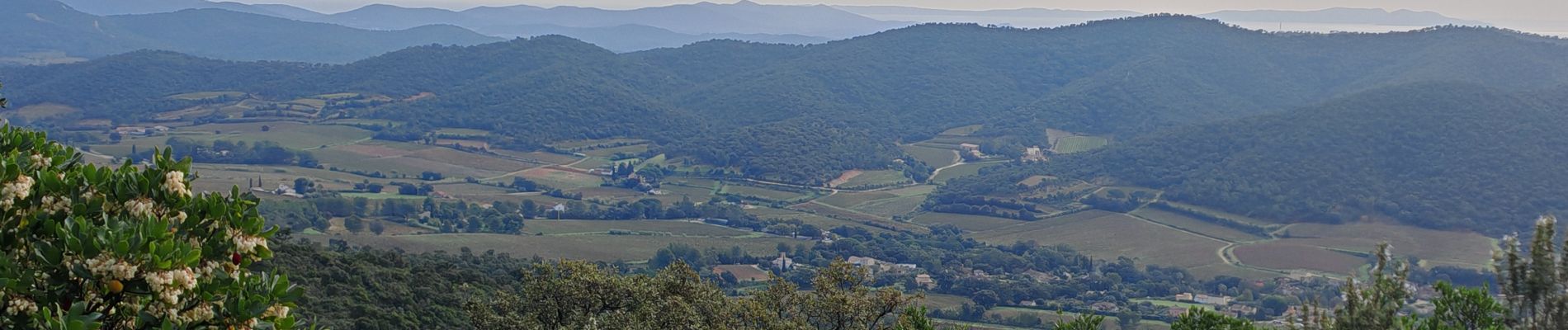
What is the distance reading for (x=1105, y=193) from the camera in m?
61.1

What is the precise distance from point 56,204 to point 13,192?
0.23 m

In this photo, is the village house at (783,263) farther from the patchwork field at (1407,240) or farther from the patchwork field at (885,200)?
the patchwork field at (1407,240)

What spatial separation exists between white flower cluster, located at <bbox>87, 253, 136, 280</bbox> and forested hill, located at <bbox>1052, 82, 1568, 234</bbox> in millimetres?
53262

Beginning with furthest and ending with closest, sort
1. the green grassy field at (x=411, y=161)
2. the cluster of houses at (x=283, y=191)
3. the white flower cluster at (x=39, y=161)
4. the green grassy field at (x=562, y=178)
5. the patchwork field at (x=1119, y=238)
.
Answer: the green grassy field at (x=411, y=161) → the green grassy field at (x=562, y=178) → the cluster of houses at (x=283, y=191) → the patchwork field at (x=1119, y=238) → the white flower cluster at (x=39, y=161)

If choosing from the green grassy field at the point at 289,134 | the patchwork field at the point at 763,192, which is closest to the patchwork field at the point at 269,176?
the green grassy field at the point at 289,134

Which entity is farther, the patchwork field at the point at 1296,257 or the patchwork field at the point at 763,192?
the patchwork field at the point at 763,192

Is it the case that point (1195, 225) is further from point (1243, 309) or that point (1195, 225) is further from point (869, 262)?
point (1243, 309)

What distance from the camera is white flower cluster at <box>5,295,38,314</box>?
450cm

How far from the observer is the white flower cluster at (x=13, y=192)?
491cm

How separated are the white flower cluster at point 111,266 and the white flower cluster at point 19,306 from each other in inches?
12.1

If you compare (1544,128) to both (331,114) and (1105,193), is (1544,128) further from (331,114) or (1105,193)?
(331,114)

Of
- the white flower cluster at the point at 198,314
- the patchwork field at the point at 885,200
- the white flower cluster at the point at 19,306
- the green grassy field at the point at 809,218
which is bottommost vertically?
the green grassy field at the point at 809,218

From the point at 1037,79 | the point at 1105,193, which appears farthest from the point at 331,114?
the point at 1037,79

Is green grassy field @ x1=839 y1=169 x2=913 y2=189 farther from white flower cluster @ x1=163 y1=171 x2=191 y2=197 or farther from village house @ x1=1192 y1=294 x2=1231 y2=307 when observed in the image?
white flower cluster @ x1=163 y1=171 x2=191 y2=197
